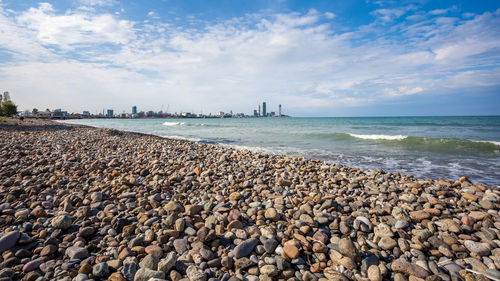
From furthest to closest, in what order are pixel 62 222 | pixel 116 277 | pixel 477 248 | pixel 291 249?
pixel 62 222 < pixel 477 248 < pixel 291 249 < pixel 116 277

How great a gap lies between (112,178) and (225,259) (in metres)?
3.81

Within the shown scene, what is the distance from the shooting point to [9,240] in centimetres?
246

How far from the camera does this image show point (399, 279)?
84.2 inches

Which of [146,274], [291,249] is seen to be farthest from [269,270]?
[146,274]

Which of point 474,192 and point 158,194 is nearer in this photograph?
point 158,194

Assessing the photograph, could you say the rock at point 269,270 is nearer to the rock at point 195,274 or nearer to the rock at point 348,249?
the rock at point 195,274

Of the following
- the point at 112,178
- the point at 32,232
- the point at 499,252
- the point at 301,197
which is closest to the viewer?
the point at 499,252

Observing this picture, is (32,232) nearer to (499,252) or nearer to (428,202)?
(499,252)

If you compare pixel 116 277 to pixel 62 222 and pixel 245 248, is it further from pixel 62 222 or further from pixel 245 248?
pixel 62 222

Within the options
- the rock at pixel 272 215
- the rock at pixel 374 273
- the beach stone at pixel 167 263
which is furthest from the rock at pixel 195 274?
the rock at pixel 374 273

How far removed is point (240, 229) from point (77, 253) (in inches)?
70.6

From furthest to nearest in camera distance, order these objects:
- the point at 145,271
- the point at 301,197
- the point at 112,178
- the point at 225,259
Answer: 1. the point at 112,178
2. the point at 301,197
3. the point at 225,259
4. the point at 145,271

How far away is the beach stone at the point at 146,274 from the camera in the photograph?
2.07m

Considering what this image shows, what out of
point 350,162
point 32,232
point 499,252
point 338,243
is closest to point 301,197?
point 338,243
